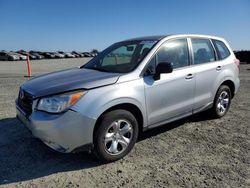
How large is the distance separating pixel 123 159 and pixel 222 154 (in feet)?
4.94

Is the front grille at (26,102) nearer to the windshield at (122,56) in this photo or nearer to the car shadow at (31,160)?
the car shadow at (31,160)

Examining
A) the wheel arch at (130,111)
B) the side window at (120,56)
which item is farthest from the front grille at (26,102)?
the side window at (120,56)

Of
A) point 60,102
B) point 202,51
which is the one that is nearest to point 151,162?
point 60,102

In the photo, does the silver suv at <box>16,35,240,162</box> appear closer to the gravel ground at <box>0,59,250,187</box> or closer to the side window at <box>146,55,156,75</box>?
the side window at <box>146,55,156,75</box>

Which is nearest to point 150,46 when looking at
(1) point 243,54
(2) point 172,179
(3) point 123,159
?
(3) point 123,159

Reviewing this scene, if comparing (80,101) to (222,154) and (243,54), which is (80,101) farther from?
(243,54)

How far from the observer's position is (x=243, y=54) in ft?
90.9

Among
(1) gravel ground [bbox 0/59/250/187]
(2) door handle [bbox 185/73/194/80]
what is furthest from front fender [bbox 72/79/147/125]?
(2) door handle [bbox 185/73/194/80]

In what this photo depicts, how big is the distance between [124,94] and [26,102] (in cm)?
145

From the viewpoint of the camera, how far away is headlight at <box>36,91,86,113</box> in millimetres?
3389

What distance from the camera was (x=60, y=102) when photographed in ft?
11.2

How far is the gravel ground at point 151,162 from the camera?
10.9ft

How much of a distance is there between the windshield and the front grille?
129 centimetres

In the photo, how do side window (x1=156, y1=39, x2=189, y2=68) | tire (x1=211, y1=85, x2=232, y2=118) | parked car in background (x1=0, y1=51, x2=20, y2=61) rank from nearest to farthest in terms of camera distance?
side window (x1=156, y1=39, x2=189, y2=68) < tire (x1=211, y1=85, x2=232, y2=118) < parked car in background (x1=0, y1=51, x2=20, y2=61)
